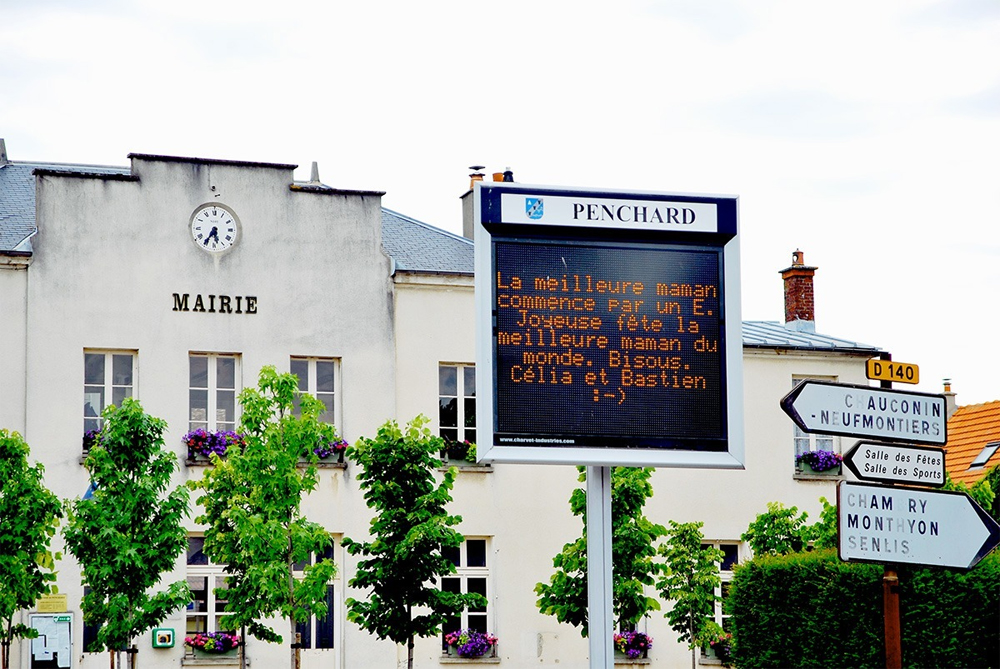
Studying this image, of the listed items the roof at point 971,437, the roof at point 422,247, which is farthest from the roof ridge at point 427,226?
the roof at point 971,437

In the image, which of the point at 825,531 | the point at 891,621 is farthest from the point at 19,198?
the point at 891,621

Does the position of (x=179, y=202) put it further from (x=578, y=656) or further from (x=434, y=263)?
(x=578, y=656)

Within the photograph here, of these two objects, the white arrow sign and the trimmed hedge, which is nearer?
the white arrow sign

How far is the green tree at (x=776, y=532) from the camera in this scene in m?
29.2

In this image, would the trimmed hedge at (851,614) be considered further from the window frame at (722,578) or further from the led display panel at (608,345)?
the window frame at (722,578)

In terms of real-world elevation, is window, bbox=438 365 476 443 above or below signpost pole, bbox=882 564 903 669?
above

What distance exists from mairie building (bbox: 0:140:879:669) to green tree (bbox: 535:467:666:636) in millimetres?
2832

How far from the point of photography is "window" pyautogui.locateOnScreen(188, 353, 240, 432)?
93.4 feet

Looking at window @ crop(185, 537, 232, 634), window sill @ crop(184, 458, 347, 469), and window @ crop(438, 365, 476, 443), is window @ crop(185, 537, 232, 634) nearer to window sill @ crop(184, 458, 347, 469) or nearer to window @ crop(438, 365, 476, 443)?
window sill @ crop(184, 458, 347, 469)

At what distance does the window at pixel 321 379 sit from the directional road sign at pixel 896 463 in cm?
1809

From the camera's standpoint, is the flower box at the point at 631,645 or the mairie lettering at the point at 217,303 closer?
the mairie lettering at the point at 217,303

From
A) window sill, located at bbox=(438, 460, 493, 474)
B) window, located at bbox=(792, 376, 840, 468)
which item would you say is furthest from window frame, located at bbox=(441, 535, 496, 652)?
window, located at bbox=(792, 376, 840, 468)

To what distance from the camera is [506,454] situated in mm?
13523

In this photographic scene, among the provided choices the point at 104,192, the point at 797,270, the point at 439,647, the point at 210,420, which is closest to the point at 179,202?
the point at 104,192
